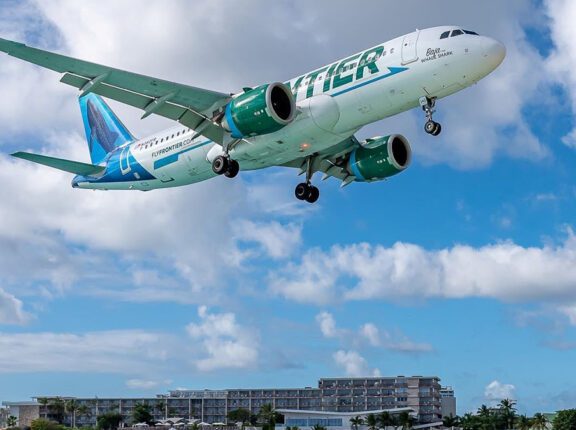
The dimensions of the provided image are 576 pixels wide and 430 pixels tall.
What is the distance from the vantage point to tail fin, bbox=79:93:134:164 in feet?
204

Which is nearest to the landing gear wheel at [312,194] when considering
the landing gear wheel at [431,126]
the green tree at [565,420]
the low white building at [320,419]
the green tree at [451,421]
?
the landing gear wheel at [431,126]

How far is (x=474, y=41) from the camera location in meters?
41.8

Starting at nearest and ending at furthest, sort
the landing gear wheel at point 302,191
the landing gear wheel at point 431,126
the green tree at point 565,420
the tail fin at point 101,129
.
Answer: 1. the landing gear wheel at point 431,126
2. the landing gear wheel at point 302,191
3. the tail fin at point 101,129
4. the green tree at point 565,420

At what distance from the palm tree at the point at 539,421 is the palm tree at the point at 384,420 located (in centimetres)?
2876

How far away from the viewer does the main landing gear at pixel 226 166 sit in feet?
160

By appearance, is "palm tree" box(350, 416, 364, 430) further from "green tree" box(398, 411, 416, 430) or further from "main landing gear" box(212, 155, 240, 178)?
"main landing gear" box(212, 155, 240, 178)

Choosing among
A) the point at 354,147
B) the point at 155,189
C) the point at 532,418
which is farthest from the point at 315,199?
the point at 532,418

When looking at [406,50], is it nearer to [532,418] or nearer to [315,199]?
[315,199]

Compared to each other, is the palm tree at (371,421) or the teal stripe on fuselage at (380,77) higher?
the teal stripe on fuselage at (380,77)

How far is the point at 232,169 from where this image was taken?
49.0m

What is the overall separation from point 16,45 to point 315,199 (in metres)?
21.4

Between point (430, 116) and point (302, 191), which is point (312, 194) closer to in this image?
point (302, 191)

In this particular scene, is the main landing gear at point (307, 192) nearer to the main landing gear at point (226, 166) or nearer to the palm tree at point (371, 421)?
the main landing gear at point (226, 166)

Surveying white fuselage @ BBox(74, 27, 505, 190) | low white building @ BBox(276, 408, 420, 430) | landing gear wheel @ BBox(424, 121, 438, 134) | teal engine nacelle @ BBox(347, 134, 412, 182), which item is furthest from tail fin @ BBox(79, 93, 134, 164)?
low white building @ BBox(276, 408, 420, 430)
